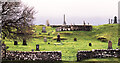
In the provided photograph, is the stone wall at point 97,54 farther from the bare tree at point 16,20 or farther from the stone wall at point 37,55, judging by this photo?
the bare tree at point 16,20

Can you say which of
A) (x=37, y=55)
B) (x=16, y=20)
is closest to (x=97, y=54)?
(x=37, y=55)

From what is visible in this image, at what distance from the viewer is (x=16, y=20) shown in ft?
90.9

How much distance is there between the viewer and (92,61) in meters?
23.4

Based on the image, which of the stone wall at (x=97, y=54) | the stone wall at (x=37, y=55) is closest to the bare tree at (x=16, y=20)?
the stone wall at (x=37, y=55)

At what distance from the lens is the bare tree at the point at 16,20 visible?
87.7 feet

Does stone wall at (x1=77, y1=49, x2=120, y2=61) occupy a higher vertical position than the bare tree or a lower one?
lower

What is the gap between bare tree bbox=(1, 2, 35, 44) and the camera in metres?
26.7

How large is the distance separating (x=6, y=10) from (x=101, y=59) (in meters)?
14.1

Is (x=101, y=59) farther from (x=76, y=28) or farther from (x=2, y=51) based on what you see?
(x=76, y=28)

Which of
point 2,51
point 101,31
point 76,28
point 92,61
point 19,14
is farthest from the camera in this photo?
point 76,28

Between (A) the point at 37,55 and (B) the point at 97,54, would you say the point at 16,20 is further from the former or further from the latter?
(B) the point at 97,54

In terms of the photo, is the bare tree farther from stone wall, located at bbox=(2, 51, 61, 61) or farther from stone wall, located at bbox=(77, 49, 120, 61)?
stone wall, located at bbox=(77, 49, 120, 61)

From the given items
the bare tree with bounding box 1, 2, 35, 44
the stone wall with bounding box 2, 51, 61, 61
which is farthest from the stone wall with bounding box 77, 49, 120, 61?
the bare tree with bounding box 1, 2, 35, 44

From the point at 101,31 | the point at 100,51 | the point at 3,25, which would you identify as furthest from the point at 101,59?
the point at 101,31
